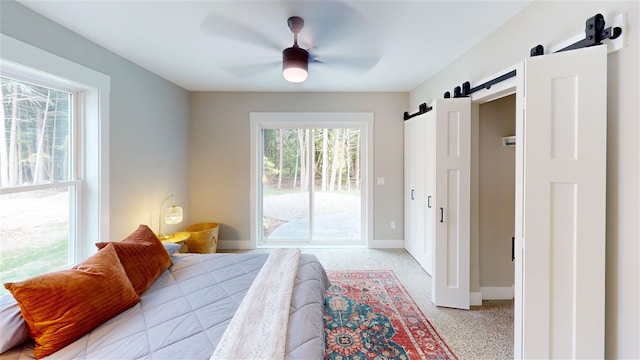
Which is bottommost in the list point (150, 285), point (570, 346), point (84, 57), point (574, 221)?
point (570, 346)

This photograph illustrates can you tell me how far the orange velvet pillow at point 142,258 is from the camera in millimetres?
1697

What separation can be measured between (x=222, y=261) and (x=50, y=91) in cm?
198

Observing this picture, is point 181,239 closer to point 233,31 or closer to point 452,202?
point 233,31

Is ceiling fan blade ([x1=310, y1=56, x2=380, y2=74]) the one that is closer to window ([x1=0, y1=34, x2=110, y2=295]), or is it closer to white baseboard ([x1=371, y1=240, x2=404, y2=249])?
window ([x1=0, y1=34, x2=110, y2=295])

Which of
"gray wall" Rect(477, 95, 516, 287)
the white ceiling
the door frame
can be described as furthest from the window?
"gray wall" Rect(477, 95, 516, 287)

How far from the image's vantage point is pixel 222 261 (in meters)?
2.17

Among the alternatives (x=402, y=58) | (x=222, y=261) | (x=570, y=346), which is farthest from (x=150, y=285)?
(x=402, y=58)

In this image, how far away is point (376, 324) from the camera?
1688mm

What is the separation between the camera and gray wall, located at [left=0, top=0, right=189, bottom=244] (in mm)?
1871

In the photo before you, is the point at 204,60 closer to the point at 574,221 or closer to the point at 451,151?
the point at 451,151

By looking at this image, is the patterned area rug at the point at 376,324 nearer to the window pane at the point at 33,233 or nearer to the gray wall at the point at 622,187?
the gray wall at the point at 622,187

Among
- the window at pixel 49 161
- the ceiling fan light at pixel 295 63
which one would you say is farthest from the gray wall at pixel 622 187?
the window at pixel 49 161

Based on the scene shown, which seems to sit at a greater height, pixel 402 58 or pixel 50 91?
pixel 402 58

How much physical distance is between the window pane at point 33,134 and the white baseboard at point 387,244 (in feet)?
12.5
